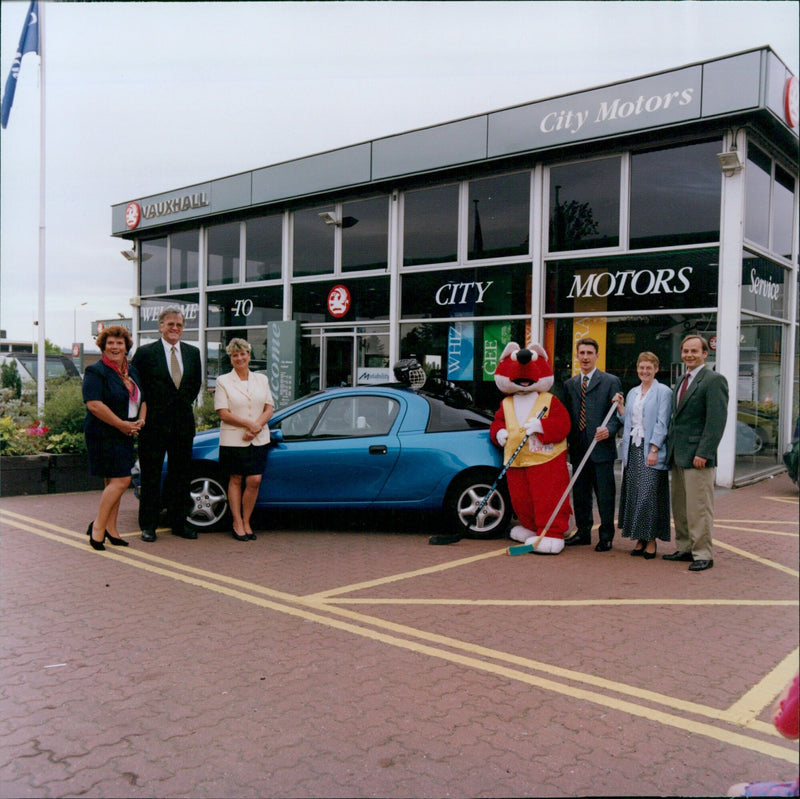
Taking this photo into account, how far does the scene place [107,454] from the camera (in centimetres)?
634

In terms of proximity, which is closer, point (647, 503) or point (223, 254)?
point (647, 503)

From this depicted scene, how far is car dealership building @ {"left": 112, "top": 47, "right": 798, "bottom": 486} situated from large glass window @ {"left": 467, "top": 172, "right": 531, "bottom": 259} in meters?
0.03

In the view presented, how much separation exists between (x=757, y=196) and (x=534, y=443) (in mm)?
6433

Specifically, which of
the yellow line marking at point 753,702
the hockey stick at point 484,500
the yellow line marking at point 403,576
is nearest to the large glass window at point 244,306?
the hockey stick at point 484,500

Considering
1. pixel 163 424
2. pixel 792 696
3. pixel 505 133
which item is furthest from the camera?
pixel 505 133

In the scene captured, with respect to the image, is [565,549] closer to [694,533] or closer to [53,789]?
[694,533]

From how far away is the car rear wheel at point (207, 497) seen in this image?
7.07 meters

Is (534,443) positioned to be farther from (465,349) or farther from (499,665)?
(465,349)

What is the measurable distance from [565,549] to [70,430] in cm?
692

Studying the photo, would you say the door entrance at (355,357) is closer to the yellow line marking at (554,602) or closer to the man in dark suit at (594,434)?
the man in dark suit at (594,434)

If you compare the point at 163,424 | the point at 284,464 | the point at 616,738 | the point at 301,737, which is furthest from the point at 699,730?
the point at 163,424

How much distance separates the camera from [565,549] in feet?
22.0

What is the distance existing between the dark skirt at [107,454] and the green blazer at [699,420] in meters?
4.58

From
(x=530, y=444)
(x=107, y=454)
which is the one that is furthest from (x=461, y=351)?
(x=107, y=454)
